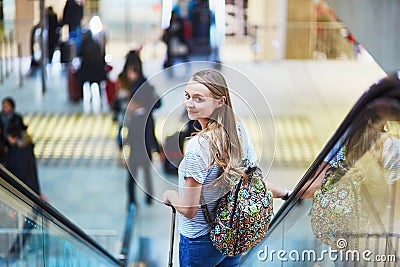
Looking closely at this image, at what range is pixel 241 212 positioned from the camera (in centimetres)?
449

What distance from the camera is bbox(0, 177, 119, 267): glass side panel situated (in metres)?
5.31

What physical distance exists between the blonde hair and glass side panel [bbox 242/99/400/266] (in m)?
0.37

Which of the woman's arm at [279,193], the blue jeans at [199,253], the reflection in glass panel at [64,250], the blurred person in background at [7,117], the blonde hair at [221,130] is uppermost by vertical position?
the blonde hair at [221,130]

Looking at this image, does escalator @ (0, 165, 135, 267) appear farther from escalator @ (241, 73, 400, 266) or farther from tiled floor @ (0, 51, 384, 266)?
tiled floor @ (0, 51, 384, 266)

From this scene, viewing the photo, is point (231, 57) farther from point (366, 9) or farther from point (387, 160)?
point (387, 160)

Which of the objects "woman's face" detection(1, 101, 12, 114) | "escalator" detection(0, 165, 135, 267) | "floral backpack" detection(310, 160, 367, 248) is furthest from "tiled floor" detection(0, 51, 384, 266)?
"floral backpack" detection(310, 160, 367, 248)

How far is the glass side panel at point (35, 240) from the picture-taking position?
5.31 m

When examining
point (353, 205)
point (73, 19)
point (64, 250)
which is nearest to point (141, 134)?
point (64, 250)

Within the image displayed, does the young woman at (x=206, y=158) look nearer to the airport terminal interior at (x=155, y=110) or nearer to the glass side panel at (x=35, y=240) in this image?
the airport terminal interior at (x=155, y=110)

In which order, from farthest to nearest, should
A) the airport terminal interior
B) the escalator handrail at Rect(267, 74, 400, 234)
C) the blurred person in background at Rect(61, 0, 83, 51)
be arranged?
the blurred person in background at Rect(61, 0, 83, 51) < the airport terminal interior < the escalator handrail at Rect(267, 74, 400, 234)

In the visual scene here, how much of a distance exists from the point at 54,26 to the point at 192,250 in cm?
995

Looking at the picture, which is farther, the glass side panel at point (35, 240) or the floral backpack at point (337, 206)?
the glass side panel at point (35, 240)

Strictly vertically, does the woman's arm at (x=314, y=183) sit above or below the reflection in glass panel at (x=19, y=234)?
above

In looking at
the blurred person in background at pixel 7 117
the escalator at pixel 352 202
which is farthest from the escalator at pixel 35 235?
the blurred person in background at pixel 7 117
